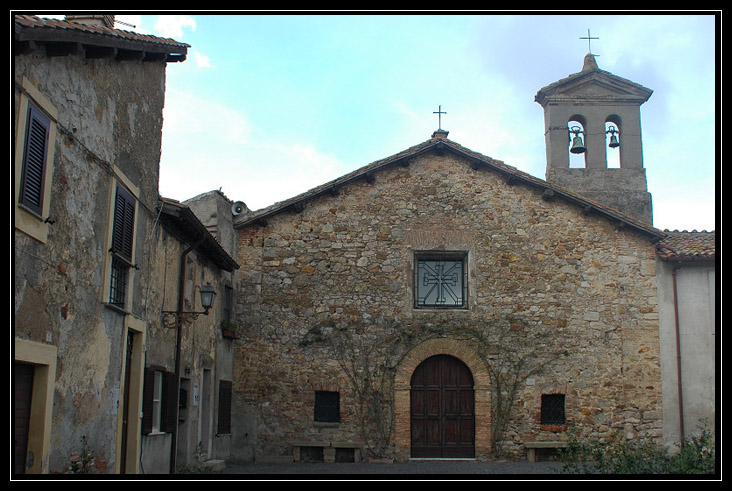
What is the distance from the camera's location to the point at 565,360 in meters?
16.2

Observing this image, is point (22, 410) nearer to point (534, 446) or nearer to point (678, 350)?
point (534, 446)

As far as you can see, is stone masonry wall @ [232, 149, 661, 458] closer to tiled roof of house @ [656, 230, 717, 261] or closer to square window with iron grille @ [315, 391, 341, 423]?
square window with iron grille @ [315, 391, 341, 423]

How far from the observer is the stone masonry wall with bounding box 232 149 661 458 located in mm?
15945

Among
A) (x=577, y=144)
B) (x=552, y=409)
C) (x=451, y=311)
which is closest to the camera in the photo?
(x=552, y=409)

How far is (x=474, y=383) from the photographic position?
16.0m

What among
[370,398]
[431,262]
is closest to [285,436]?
[370,398]

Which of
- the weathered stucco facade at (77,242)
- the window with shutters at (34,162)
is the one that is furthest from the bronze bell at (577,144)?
the window with shutters at (34,162)

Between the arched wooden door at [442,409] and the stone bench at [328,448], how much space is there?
3.83ft

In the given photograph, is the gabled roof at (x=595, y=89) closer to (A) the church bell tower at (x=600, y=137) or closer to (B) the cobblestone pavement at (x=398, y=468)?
(A) the church bell tower at (x=600, y=137)

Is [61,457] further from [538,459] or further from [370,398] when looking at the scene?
[538,459]

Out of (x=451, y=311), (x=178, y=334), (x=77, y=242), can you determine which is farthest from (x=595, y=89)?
(x=77, y=242)

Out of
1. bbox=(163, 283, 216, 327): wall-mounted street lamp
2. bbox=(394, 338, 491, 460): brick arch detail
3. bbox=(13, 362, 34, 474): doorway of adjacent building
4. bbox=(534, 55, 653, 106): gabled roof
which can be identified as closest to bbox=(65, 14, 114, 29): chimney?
bbox=(163, 283, 216, 327): wall-mounted street lamp

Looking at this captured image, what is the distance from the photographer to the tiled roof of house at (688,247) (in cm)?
1596

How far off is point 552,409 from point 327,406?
15.5ft
